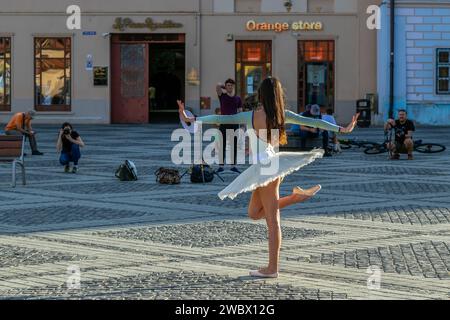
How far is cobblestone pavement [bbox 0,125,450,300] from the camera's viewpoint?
8.23m

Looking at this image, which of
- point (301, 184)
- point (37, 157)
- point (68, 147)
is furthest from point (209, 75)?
point (301, 184)

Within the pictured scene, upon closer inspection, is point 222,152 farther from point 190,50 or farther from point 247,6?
point 247,6

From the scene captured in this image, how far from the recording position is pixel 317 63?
42.2m

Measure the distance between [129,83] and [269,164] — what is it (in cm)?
3441

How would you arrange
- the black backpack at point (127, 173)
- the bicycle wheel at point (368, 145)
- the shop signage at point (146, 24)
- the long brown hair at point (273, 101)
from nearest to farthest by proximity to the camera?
the long brown hair at point (273, 101), the black backpack at point (127, 173), the bicycle wheel at point (368, 145), the shop signage at point (146, 24)

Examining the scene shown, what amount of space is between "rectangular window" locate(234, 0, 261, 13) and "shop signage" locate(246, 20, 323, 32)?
49cm

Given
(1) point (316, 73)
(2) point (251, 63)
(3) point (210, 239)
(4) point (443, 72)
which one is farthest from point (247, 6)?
(3) point (210, 239)

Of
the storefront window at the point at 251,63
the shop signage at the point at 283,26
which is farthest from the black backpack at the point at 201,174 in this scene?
the shop signage at the point at 283,26

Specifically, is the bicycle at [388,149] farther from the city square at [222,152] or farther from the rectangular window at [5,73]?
the rectangular window at [5,73]

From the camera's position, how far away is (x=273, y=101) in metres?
8.69

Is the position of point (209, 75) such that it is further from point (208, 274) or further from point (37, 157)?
point (208, 274)

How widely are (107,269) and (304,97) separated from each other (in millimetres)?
33691

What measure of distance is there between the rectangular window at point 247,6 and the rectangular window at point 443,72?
24.1 ft

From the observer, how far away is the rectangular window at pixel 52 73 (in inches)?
1670
